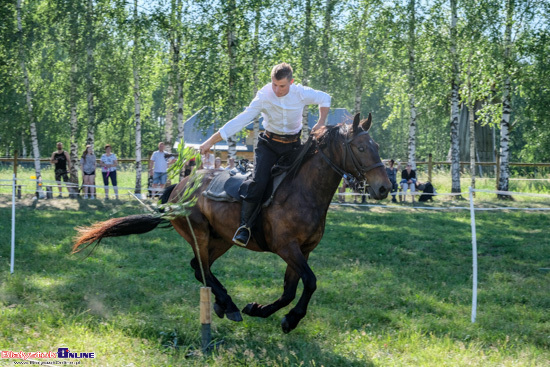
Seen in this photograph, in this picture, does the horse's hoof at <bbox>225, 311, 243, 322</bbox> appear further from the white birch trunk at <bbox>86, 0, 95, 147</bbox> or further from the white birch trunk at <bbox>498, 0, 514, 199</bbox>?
the white birch trunk at <bbox>498, 0, 514, 199</bbox>

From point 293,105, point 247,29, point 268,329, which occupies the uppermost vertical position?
point 247,29

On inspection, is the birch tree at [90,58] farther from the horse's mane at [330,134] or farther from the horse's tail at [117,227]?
the horse's mane at [330,134]

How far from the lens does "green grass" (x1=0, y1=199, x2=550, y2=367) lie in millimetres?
5633

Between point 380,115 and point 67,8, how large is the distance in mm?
53145

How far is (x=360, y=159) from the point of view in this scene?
227 inches

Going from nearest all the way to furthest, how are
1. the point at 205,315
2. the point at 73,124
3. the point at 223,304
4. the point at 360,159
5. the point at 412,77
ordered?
the point at 205,315
the point at 360,159
the point at 223,304
the point at 73,124
the point at 412,77

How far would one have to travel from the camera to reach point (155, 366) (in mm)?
5184

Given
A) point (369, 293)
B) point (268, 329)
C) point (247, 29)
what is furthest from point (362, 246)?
point (247, 29)

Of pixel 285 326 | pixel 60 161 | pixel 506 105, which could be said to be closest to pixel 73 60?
pixel 60 161

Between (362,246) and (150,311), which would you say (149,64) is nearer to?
(362,246)

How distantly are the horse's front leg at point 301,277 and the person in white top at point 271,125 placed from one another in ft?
1.83

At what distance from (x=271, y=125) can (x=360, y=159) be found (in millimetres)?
1102

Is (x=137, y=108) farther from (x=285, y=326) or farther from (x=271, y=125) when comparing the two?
(x=285, y=326)

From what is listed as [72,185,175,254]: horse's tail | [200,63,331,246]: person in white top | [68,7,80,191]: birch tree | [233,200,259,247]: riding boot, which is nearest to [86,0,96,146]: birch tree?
[68,7,80,191]: birch tree
